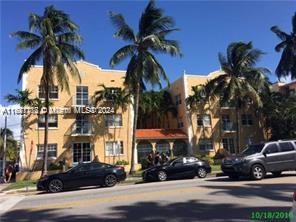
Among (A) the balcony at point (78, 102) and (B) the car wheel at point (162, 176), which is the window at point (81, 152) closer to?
(A) the balcony at point (78, 102)

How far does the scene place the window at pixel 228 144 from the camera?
144ft

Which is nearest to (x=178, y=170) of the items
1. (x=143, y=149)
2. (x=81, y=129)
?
(x=81, y=129)

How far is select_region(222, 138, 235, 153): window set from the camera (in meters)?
44.0

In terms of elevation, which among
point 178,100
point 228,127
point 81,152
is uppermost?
point 178,100

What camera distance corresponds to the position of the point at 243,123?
46.1 metres

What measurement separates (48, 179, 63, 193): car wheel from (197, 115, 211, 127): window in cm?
2601

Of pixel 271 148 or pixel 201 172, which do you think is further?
pixel 201 172

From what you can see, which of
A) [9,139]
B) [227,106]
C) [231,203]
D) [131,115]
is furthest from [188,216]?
[9,139]

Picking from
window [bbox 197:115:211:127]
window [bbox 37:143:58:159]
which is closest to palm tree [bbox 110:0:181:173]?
window [bbox 37:143:58:159]

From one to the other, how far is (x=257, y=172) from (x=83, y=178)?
345 inches

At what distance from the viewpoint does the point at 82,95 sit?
38.1m

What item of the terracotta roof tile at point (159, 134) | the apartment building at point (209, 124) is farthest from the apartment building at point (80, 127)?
the apartment building at point (209, 124)

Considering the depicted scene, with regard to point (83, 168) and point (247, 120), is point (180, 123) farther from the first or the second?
point (83, 168)

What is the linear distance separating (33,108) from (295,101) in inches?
1124
